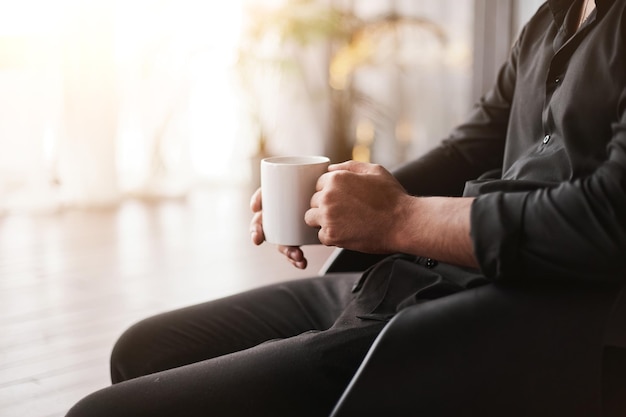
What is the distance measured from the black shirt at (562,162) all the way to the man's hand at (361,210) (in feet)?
0.40

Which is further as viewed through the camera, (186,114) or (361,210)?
(186,114)

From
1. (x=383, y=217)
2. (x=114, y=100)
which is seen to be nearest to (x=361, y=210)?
(x=383, y=217)

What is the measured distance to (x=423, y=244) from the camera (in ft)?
3.54

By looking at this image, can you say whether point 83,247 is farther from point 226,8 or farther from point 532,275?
point 532,275

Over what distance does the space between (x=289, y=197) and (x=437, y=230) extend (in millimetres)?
224

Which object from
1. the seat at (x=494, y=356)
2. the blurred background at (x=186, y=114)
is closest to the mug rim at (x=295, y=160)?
the seat at (x=494, y=356)

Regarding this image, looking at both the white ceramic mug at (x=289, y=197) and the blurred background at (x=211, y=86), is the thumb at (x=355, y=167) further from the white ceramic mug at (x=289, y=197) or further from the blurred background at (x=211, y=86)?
the blurred background at (x=211, y=86)

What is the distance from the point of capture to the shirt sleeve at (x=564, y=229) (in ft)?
3.15

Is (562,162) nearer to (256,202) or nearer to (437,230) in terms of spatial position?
(437,230)

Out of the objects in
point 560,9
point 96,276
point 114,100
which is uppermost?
point 560,9

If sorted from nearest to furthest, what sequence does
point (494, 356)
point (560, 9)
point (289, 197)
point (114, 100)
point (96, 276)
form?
point (494, 356)
point (289, 197)
point (560, 9)
point (96, 276)
point (114, 100)

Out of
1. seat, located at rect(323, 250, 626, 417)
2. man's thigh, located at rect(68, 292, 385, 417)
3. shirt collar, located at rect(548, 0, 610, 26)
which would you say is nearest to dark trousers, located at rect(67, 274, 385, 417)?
man's thigh, located at rect(68, 292, 385, 417)

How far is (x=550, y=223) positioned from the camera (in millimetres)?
981

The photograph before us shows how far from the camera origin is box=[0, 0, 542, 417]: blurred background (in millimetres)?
3088
